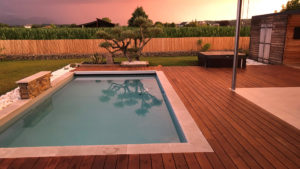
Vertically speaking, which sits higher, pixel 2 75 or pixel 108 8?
pixel 108 8

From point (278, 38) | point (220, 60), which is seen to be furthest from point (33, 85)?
point (278, 38)

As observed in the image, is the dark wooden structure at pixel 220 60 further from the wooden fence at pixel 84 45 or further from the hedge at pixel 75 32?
the hedge at pixel 75 32

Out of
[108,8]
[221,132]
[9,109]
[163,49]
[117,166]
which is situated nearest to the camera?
[117,166]

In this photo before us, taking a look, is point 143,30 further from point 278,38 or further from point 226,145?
point 226,145

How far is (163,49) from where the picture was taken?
65.3ft

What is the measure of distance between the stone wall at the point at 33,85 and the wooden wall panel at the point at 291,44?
464 inches

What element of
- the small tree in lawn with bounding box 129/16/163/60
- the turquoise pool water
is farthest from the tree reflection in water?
the small tree in lawn with bounding box 129/16/163/60

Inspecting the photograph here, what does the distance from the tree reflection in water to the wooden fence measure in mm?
9833

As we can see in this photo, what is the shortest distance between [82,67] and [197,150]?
10.7 meters

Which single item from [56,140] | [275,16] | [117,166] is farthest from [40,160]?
[275,16]

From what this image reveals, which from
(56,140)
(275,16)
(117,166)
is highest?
(275,16)

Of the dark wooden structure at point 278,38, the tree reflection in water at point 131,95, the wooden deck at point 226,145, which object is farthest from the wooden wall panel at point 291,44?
the tree reflection in water at point 131,95

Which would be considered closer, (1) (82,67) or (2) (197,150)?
(2) (197,150)

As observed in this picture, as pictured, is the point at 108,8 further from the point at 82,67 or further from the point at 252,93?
the point at 252,93
